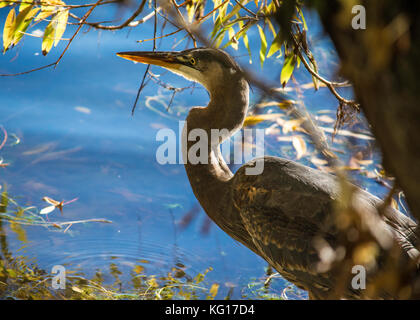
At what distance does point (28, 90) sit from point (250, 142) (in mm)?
1318

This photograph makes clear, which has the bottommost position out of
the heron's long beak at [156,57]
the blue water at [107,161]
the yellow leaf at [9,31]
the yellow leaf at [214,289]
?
the yellow leaf at [214,289]

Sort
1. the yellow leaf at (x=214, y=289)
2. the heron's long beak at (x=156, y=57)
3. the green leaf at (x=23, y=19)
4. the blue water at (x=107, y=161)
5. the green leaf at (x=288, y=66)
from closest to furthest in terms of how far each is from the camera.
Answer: the green leaf at (x=23, y=19) → the green leaf at (x=288, y=66) → the heron's long beak at (x=156, y=57) → the yellow leaf at (x=214, y=289) → the blue water at (x=107, y=161)

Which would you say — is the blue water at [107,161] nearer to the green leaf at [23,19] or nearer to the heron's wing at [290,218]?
the heron's wing at [290,218]

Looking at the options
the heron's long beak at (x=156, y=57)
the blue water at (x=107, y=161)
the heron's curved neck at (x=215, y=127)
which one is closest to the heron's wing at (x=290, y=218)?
the heron's curved neck at (x=215, y=127)

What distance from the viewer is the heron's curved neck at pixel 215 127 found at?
1.48 meters

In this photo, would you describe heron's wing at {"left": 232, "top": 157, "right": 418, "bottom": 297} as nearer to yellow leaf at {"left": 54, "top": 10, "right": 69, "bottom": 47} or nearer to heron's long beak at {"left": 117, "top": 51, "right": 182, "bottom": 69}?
heron's long beak at {"left": 117, "top": 51, "right": 182, "bottom": 69}

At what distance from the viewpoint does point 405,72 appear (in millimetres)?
426

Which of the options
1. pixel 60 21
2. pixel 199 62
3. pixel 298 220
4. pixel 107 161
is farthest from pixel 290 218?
pixel 107 161

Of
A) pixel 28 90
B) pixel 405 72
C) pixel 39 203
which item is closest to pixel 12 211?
pixel 39 203

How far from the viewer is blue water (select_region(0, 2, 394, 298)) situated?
6.42 feet

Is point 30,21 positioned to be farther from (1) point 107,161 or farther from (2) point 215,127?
(1) point 107,161

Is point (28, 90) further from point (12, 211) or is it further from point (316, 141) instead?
point (316, 141)

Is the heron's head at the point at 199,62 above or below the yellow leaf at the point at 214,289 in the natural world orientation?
above

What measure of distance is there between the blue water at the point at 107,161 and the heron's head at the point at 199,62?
0.45 m
